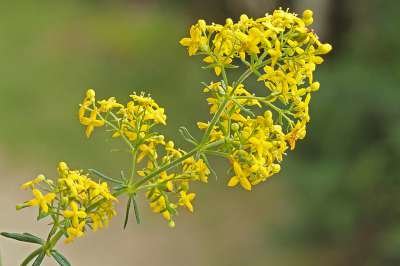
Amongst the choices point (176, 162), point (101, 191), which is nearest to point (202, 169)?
point (176, 162)

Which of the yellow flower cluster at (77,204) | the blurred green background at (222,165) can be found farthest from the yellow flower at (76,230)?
the blurred green background at (222,165)

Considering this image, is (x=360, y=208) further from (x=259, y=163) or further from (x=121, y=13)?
(x=121, y=13)

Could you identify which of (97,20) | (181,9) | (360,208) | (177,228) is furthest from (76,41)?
(360,208)

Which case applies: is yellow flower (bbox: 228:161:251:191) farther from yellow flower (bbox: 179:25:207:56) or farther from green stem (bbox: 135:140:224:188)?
yellow flower (bbox: 179:25:207:56)

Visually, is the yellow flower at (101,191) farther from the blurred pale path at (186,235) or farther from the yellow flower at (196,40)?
the blurred pale path at (186,235)

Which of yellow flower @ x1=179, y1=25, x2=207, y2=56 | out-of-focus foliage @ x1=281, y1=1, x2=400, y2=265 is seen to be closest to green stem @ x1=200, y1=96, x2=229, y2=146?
yellow flower @ x1=179, y1=25, x2=207, y2=56

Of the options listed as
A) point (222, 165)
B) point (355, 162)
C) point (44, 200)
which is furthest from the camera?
point (222, 165)

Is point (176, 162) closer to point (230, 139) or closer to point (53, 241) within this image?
point (230, 139)
